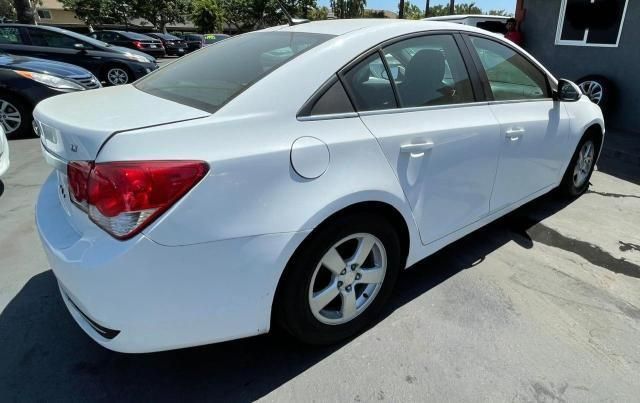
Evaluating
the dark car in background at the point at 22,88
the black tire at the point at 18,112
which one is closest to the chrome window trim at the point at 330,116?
the dark car in background at the point at 22,88

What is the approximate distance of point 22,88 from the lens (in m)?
5.99

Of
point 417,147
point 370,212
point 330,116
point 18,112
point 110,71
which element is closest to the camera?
point 330,116

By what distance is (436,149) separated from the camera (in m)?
2.34

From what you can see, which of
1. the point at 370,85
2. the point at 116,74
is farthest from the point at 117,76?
the point at 370,85

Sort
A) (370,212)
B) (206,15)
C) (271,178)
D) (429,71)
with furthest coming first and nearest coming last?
(206,15) → (429,71) → (370,212) → (271,178)

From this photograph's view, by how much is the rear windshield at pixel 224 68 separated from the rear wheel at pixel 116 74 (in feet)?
28.2

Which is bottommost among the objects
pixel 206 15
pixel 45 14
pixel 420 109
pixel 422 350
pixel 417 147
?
pixel 422 350

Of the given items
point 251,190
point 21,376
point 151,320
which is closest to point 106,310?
point 151,320

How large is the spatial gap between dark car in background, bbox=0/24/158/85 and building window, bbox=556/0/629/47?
369 inches

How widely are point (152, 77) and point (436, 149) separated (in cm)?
173

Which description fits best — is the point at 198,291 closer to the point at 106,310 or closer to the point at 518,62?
the point at 106,310

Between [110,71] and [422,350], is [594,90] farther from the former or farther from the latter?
[110,71]

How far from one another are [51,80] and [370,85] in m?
5.86

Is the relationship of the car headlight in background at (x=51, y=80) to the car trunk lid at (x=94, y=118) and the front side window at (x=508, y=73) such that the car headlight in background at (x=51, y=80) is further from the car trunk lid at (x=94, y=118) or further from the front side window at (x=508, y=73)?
the front side window at (x=508, y=73)
